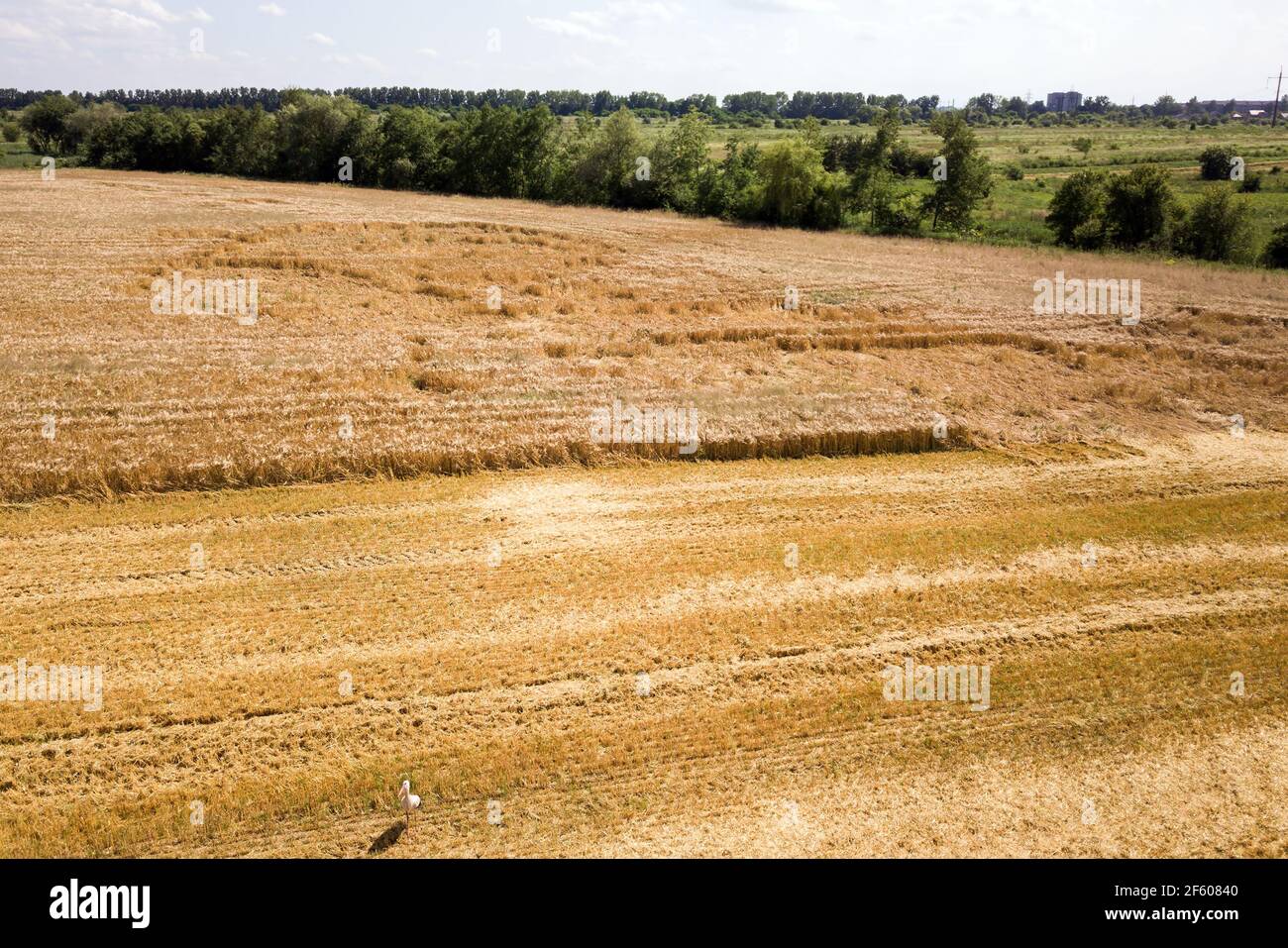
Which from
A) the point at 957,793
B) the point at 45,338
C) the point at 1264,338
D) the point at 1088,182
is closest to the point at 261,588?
the point at 957,793

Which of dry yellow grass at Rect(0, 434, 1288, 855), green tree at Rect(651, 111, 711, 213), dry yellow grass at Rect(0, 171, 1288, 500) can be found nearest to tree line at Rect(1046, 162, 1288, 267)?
dry yellow grass at Rect(0, 171, 1288, 500)

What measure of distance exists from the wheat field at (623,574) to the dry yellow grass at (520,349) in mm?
201

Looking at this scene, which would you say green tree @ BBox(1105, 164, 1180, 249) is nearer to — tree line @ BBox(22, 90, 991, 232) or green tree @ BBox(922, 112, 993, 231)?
green tree @ BBox(922, 112, 993, 231)

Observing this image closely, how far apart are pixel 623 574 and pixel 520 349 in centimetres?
1467

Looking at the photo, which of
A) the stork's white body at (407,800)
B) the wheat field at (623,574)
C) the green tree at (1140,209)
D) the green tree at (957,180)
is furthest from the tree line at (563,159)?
the stork's white body at (407,800)

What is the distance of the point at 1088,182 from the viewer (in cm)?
5641

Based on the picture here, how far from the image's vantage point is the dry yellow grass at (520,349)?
77.4ft

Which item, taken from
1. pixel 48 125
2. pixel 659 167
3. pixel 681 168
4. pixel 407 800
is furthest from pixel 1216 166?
pixel 48 125

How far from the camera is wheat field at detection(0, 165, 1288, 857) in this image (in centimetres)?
1243

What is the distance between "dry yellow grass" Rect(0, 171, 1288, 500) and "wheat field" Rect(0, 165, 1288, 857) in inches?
7.9

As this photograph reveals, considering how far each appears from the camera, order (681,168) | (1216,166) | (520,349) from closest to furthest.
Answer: (520,349) → (681,168) → (1216,166)

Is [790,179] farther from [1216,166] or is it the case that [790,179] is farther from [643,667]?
[1216,166]

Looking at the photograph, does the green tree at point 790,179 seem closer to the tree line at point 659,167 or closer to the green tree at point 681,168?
the tree line at point 659,167

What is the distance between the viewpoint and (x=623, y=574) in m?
18.3
